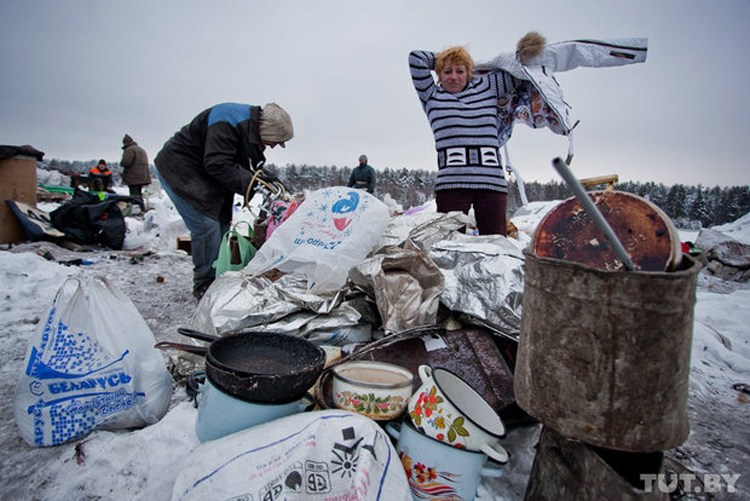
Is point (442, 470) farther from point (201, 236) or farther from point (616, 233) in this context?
point (201, 236)

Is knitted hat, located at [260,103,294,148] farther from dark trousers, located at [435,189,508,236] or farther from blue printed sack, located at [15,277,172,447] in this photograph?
blue printed sack, located at [15,277,172,447]

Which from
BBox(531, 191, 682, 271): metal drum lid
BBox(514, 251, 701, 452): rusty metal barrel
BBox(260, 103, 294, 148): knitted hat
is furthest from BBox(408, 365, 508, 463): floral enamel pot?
BBox(260, 103, 294, 148): knitted hat

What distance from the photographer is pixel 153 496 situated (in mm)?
1157

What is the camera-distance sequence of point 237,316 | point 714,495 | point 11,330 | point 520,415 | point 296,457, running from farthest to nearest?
point 11,330 < point 237,316 < point 520,415 < point 714,495 < point 296,457

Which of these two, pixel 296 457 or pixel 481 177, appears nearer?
pixel 296 457

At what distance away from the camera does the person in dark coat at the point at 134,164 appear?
7.96m

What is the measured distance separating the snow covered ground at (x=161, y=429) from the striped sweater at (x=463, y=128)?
5.20ft

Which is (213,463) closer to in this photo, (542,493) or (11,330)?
(542,493)

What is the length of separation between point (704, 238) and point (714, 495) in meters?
7.04

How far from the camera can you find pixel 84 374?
136cm

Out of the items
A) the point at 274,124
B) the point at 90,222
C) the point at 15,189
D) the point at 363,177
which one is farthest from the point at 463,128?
the point at 363,177

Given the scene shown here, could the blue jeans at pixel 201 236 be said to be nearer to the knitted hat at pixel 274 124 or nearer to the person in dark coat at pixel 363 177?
the knitted hat at pixel 274 124

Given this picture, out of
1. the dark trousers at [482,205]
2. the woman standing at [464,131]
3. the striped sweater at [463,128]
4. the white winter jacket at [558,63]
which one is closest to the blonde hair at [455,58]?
the woman standing at [464,131]

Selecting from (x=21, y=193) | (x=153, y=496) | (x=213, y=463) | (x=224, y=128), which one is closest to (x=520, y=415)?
(x=213, y=463)
